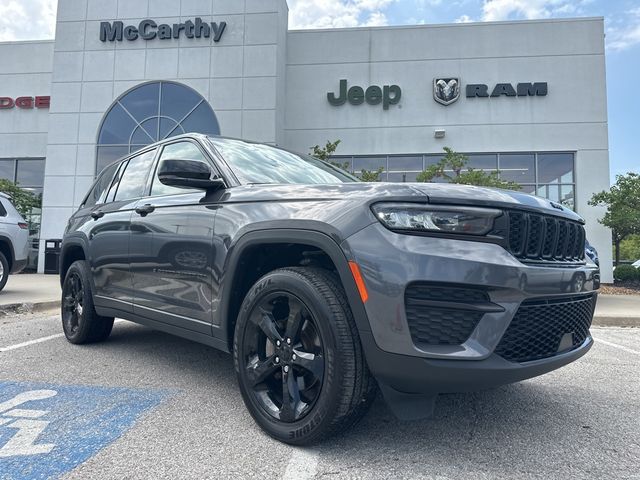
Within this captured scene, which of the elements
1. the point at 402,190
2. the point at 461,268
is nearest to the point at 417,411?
the point at 461,268

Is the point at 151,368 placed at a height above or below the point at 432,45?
below

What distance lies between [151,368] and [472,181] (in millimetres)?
10299

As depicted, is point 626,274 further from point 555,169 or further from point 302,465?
point 302,465

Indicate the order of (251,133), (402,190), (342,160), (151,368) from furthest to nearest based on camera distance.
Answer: (342,160) < (251,133) < (151,368) < (402,190)

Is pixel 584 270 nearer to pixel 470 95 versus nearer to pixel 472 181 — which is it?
pixel 472 181

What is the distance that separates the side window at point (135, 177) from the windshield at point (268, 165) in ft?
3.13

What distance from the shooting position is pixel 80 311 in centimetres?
430

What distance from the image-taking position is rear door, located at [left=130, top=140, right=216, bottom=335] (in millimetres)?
2769

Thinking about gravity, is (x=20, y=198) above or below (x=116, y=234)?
above

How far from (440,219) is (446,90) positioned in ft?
53.6

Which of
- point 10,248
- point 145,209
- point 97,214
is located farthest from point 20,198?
point 145,209

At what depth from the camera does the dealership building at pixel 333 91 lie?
16.2 meters

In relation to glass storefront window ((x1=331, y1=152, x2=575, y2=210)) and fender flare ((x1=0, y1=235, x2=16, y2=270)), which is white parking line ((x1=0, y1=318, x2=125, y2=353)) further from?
glass storefront window ((x1=331, y1=152, x2=575, y2=210))

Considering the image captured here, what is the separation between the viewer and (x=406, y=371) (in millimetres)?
1862
